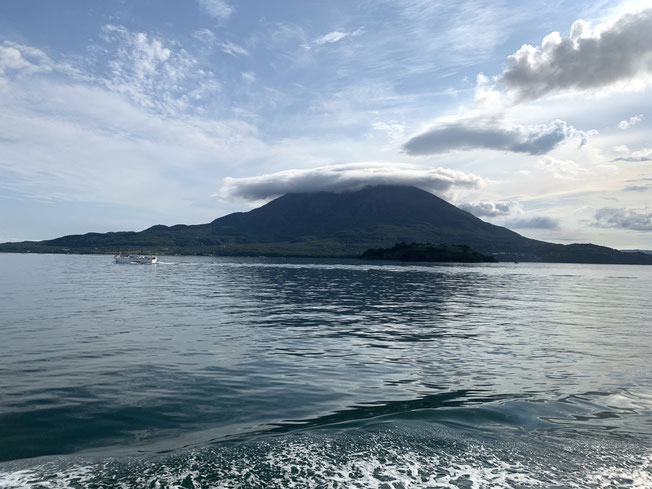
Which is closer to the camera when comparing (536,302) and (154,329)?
(154,329)

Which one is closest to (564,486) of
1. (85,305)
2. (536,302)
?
(85,305)

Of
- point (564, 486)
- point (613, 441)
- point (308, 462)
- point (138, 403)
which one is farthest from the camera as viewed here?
point (138, 403)

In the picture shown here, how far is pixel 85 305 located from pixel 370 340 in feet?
129

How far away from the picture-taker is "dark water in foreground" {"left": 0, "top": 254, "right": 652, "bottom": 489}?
12852mm

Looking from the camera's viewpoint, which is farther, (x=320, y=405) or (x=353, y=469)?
(x=320, y=405)

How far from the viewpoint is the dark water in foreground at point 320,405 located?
12.9 meters

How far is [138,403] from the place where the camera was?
19.1 m

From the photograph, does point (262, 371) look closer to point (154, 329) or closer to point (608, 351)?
point (154, 329)

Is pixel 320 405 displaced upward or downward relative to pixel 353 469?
downward

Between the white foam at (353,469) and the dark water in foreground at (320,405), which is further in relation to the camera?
the dark water in foreground at (320,405)

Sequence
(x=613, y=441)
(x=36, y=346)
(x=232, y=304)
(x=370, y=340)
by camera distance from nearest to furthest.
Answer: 1. (x=613, y=441)
2. (x=36, y=346)
3. (x=370, y=340)
4. (x=232, y=304)

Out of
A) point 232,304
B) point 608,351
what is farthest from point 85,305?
point 608,351

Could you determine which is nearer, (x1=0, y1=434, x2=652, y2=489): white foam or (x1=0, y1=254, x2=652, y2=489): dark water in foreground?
(x1=0, y1=434, x2=652, y2=489): white foam

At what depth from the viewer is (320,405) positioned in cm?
1931
